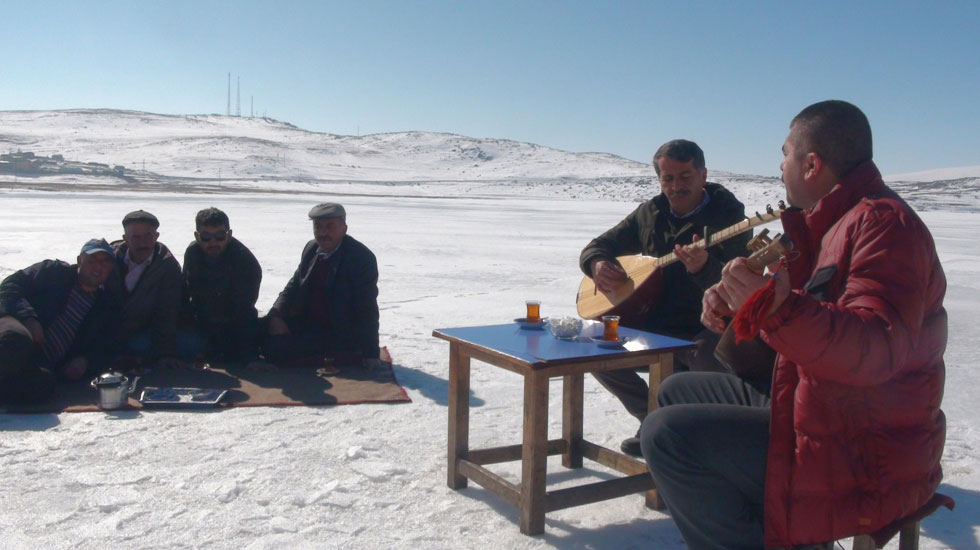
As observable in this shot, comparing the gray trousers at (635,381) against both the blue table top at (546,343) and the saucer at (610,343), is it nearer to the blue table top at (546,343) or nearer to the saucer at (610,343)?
the blue table top at (546,343)

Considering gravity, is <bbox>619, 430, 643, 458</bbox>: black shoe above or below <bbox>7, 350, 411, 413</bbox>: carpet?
above

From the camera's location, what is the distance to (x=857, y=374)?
6.82 ft

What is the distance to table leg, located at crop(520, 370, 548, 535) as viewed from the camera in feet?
10.9

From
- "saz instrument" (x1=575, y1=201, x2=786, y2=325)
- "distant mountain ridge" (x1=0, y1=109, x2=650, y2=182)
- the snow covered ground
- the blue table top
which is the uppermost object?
"distant mountain ridge" (x1=0, y1=109, x2=650, y2=182)

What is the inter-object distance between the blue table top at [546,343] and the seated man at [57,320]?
2.64 m

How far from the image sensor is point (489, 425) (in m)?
4.85

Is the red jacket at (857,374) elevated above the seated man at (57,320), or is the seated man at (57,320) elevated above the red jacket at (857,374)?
the red jacket at (857,374)

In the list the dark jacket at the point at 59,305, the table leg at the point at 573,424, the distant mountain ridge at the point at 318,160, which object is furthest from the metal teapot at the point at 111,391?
the distant mountain ridge at the point at 318,160

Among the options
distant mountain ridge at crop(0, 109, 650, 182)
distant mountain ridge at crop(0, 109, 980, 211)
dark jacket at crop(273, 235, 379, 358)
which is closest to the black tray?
dark jacket at crop(273, 235, 379, 358)

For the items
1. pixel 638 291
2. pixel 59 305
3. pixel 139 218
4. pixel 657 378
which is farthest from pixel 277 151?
pixel 657 378

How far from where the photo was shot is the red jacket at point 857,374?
81.4 inches

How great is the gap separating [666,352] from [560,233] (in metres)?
15.9

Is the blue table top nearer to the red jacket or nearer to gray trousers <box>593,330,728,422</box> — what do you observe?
gray trousers <box>593,330,728,422</box>

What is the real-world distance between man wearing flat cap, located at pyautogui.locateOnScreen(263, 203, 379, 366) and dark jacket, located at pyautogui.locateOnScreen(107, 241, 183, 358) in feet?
2.14
